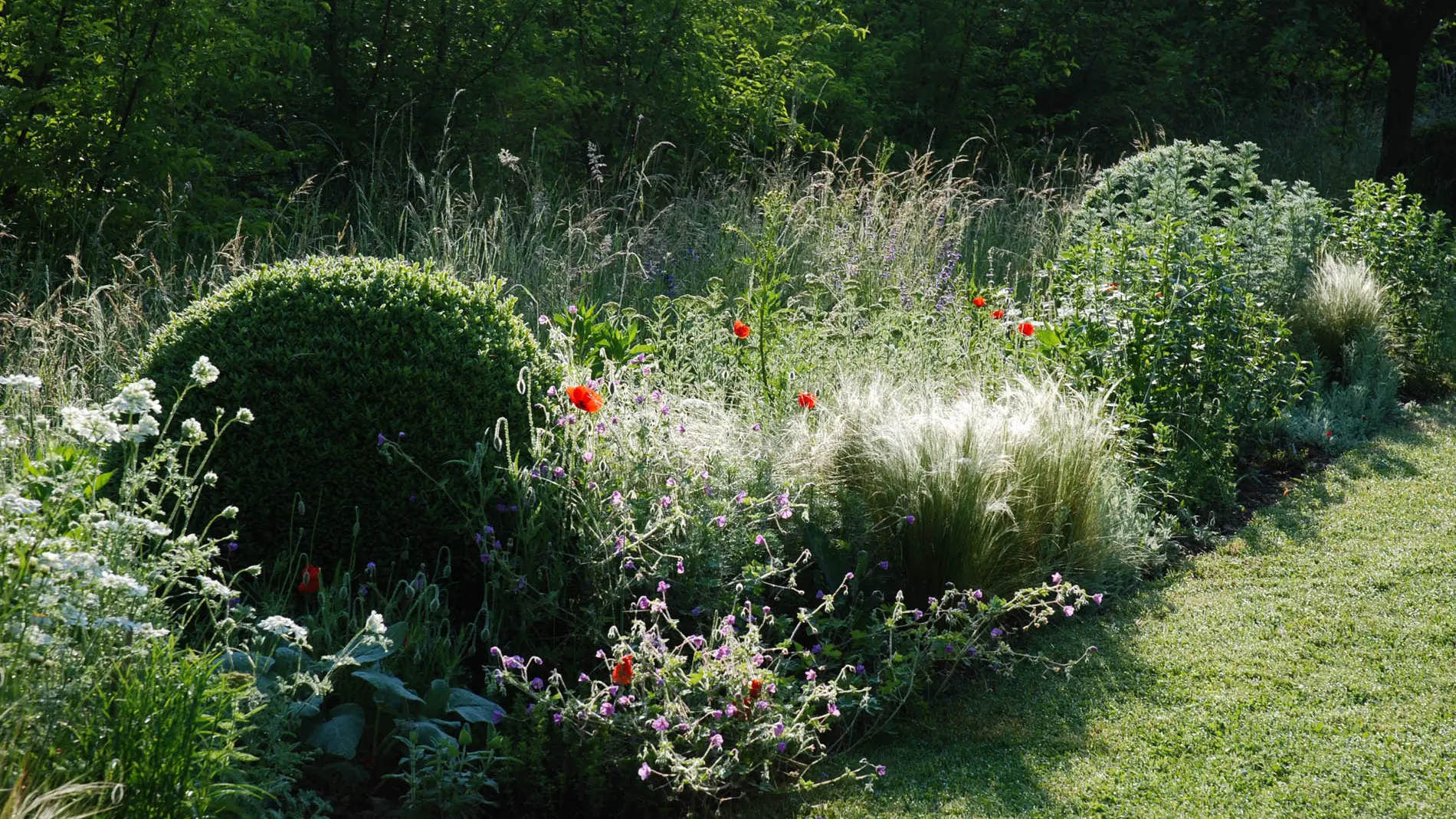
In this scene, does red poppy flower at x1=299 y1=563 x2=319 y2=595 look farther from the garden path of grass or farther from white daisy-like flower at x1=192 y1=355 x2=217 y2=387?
the garden path of grass

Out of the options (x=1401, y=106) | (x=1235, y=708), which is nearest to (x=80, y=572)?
(x=1235, y=708)

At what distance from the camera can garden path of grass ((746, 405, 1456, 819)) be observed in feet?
9.71

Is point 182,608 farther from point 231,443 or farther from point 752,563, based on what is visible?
point 752,563

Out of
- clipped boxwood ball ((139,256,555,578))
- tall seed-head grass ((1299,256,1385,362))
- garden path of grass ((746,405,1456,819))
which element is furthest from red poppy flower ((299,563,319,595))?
tall seed-head grass ((1299,256,1385,362))

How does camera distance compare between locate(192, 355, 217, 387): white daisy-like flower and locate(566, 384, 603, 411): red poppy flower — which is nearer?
locate(192, 355, 217, 387): white daisy-like flower

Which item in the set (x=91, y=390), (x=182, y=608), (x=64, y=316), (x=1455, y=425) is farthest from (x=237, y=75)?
(x=1455, y=425)

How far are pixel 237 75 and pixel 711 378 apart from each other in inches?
156

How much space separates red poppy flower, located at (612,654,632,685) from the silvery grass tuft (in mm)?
1298

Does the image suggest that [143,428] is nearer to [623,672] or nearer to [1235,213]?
[623,672]

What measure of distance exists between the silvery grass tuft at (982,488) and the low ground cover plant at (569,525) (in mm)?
14

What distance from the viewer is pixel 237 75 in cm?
691

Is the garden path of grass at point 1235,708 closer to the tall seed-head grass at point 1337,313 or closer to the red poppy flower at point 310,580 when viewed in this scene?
the red poppy flower at point 310,580

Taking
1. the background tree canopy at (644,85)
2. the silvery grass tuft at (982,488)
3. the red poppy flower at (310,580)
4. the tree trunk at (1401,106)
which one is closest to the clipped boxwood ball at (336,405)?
the red poppy flower at (310,580)

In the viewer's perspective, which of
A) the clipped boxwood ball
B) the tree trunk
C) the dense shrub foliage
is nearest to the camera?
the clipped boxwood ball
